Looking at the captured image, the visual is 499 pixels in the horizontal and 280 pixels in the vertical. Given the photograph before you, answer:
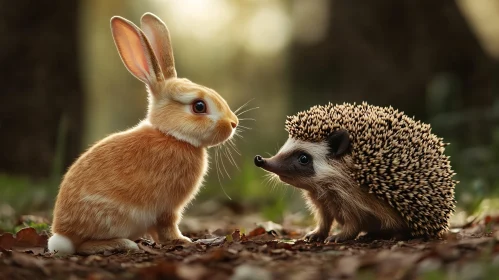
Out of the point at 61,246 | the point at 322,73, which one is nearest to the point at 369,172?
the point at 61,246

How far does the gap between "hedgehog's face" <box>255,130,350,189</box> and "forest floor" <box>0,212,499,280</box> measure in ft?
2.27

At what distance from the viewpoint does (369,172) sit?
5156 millimetres

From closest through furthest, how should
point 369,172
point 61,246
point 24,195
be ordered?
point 61,246 → point 369,172 → point 24,195

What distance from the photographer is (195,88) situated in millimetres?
5375

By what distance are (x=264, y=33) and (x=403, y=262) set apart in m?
24.2

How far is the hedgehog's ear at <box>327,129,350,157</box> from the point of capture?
529 cm

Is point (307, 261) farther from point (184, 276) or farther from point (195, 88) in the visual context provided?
point (195, 88)

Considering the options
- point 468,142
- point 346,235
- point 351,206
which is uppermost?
point 468,142

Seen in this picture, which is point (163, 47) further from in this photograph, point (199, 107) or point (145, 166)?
point (145, 166)

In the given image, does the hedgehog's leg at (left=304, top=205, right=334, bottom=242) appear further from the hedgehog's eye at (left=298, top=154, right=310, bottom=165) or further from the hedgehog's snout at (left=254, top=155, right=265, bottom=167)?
the hedgehog's snout at (left=254, top=155, right=265, bottom=167)

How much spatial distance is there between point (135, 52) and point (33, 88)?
6.70 metres

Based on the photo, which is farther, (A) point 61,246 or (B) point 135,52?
(B) point 135,52

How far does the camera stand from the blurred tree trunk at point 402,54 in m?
11.6

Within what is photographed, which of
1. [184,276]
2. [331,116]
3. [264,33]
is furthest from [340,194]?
[264,33]
